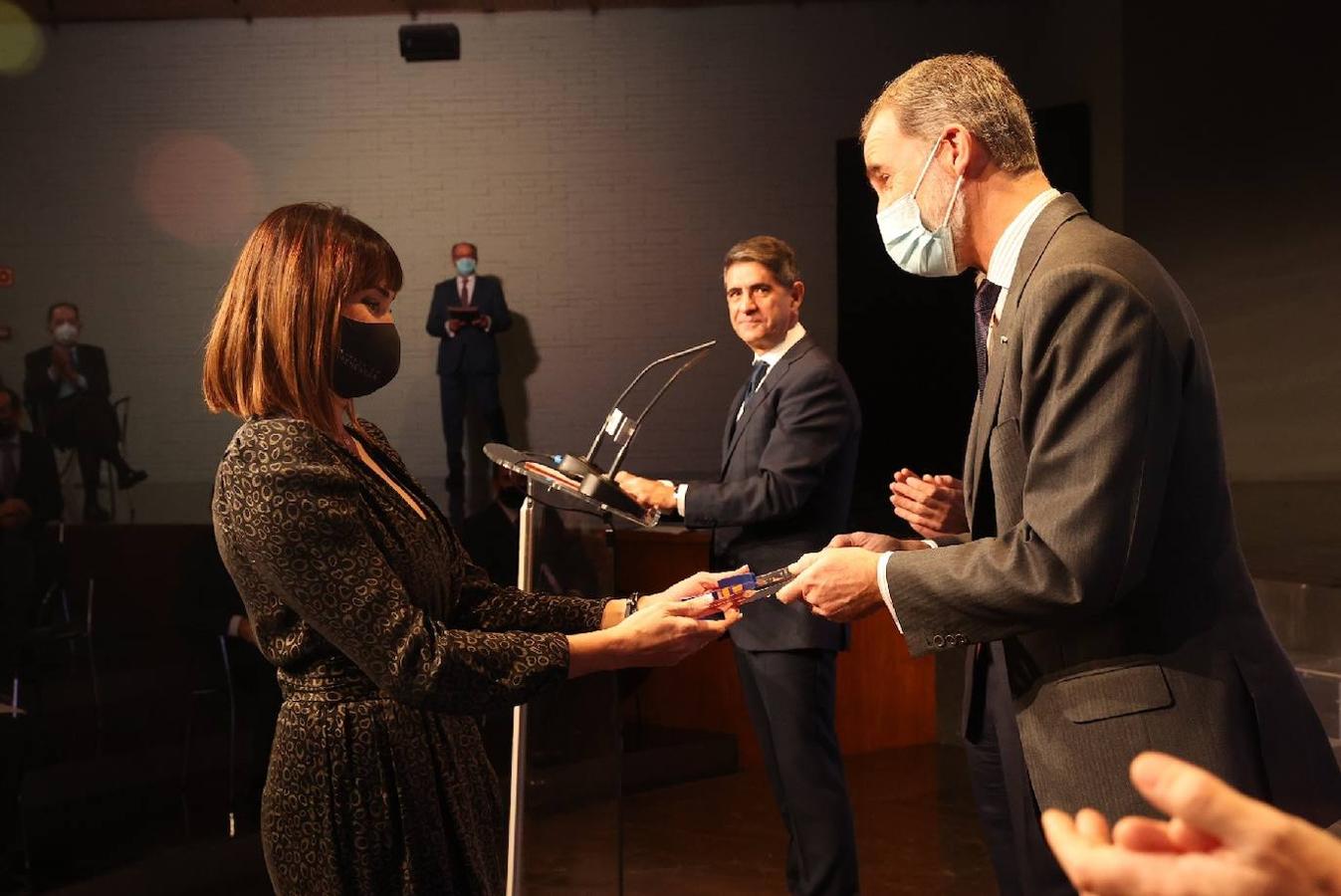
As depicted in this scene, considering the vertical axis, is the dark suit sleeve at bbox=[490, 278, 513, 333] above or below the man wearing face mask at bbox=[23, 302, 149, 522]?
above

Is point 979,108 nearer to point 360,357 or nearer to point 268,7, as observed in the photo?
point 360,357

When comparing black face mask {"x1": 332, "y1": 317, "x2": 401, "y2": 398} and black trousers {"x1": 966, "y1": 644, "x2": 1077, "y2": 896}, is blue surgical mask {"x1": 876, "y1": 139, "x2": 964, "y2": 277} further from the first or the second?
black face mask {"x1": 332, "y1": 317, "x2": 401, "y2": 398}

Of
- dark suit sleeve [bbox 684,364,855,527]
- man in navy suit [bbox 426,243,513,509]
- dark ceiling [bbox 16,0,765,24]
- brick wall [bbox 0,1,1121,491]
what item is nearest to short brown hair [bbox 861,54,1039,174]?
dark suit sleeve [bbox 684,364,855,527]

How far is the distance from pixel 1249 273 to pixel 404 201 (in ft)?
20.6

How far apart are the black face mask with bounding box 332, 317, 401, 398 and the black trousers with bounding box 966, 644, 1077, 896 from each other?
2.94ft

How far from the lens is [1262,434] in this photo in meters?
7.55

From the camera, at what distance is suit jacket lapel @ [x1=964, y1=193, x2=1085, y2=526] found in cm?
150

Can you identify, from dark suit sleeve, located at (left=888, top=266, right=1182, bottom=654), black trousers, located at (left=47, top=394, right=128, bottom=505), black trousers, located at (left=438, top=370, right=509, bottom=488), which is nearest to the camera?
dark suit sleeve, located at (left=888, top=266, right=1182, bottom=654)

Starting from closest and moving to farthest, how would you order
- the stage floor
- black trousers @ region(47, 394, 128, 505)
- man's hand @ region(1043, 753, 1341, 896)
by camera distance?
man's hand @ region(1043, 753, 1341, 896), the stage floor, black trousers @ region(47, 394, 128, 505)

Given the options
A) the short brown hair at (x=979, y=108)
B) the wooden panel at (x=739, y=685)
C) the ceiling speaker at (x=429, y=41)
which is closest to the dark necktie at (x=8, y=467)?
the wooden panel at (x=739, y=685)

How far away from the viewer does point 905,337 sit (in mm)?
8625

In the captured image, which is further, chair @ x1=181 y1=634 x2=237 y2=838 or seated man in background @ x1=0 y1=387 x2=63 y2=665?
seated man in background @ x1=0 y1=387 x2=63 y2=665

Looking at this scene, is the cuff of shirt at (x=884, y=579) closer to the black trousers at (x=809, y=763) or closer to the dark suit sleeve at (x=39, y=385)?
the black trousers at (x=809, y=763)

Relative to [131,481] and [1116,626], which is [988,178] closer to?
[1116,626]
